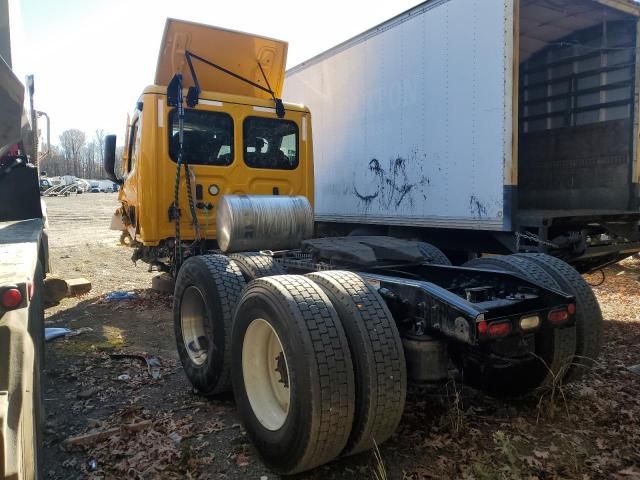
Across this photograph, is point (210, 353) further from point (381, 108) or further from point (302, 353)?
point (381, 108)

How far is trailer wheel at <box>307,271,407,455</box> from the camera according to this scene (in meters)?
2.70

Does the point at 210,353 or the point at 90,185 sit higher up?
the point at 90,185

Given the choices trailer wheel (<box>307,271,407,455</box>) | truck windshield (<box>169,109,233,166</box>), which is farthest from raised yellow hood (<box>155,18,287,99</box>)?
trailer wheel (<box>307,271,407,455</box>)

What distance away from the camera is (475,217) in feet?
19.1

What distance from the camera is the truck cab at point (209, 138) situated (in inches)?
226

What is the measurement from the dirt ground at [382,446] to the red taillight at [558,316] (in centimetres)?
73

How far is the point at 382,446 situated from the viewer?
3.24 m

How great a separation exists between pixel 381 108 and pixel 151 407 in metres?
5.05

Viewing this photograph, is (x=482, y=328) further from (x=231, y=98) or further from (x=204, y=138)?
(x=231, y=98)

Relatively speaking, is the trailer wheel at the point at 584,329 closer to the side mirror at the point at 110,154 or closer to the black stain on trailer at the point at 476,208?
the black stain on trailer at the point at 476,208

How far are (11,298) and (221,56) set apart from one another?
506 cm

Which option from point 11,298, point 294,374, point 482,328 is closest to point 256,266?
point 294,374

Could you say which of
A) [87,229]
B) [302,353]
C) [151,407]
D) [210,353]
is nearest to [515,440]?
[302,353]

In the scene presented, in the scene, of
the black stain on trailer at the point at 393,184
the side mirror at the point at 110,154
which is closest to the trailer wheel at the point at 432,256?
the black stain on trailer at the point at 393,184
